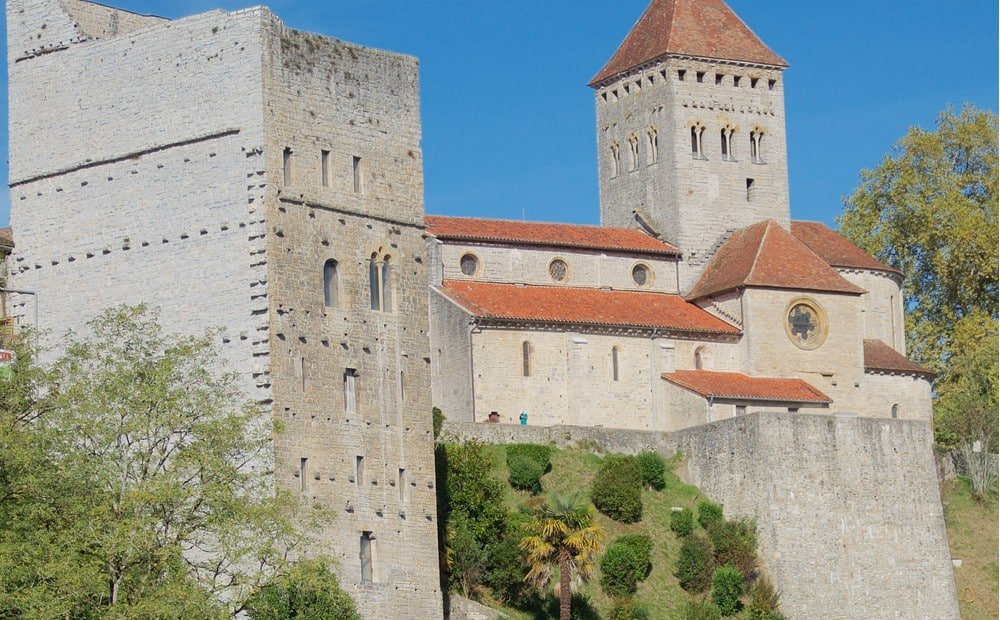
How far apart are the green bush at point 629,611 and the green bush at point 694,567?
2.27m

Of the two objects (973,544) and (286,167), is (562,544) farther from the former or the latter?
(973,544)

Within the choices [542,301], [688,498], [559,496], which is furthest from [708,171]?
[559,496]

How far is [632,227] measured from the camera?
91.1 m

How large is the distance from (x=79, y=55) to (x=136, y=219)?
14.8 feet

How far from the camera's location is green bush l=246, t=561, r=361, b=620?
52.8 m

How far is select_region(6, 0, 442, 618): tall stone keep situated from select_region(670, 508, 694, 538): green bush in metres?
14.8

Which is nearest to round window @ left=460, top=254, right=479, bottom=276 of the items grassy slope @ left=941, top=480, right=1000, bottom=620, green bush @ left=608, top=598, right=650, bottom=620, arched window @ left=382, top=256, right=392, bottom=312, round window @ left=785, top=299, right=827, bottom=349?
round window @ left=785, top=299, right=827, bottom=349

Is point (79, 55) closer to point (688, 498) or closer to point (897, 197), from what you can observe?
point (688, 498)

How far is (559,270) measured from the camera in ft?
280

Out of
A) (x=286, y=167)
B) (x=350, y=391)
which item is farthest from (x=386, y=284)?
(x=286, y=167)

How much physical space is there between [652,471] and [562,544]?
35.4 ft

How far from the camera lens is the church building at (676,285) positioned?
8056 centimetres

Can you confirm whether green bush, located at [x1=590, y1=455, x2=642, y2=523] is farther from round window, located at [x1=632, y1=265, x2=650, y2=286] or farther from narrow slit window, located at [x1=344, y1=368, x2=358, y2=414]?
narrow slit window, located at [x1=344, y1=368, x2=358, y2=414]

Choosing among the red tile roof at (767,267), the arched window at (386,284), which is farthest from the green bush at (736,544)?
the arched window at (386,284)
